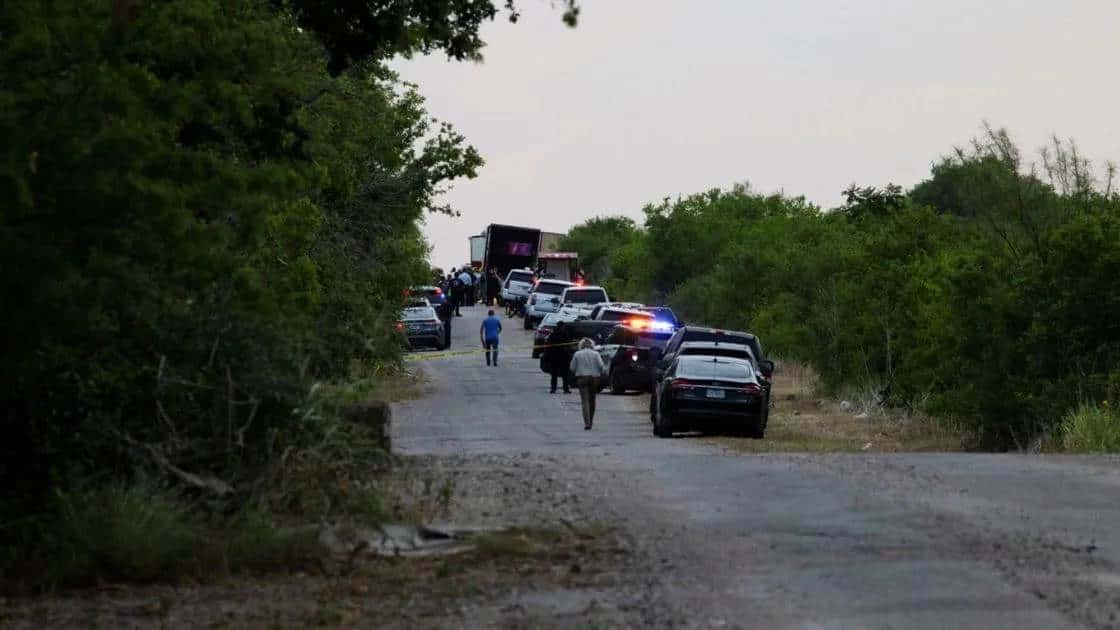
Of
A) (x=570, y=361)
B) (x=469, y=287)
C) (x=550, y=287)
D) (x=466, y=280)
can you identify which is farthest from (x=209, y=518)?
(x=469, y=287)

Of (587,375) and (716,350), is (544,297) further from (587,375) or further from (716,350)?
(716,350)

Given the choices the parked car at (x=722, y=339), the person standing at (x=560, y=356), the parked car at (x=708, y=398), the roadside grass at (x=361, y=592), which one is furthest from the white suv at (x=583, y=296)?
the roadside grass at (x=361, y=592)

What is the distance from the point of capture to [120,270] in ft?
49.6

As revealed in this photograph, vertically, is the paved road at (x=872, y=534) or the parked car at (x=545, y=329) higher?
the parked car at (x=545, y=329)

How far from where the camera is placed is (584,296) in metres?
66.7

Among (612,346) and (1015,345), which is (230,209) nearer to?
(1015,345)

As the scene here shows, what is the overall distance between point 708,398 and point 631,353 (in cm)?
1462

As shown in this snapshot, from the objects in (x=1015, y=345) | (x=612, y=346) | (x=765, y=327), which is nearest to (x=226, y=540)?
(x=1015, y=345)

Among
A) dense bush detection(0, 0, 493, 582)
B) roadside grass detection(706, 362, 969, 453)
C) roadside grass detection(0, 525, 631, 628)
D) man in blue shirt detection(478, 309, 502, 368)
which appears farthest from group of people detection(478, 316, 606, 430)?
roadside grass detection(0, 525, 631, 628)

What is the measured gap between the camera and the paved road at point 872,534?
12.0m

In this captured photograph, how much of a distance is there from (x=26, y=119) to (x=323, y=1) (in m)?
7.11

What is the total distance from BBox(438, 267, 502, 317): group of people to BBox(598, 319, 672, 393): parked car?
31278mm

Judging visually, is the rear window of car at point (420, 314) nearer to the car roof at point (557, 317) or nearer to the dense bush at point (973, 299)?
the car roof at point (557, 317)

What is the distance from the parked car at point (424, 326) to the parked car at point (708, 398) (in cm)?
3219
